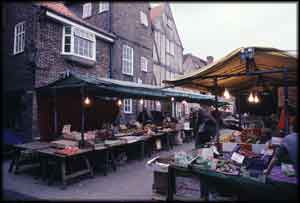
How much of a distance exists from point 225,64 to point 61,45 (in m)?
8.70

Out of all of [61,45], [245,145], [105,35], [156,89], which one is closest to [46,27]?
[61,45]

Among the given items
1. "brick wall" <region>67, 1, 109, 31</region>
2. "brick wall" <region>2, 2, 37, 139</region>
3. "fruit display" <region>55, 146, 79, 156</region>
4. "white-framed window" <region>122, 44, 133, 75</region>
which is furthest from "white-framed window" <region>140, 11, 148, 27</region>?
"fruit display" <region>55, 146, 79, 156</region>

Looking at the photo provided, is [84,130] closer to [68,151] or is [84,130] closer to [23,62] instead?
[23,62]

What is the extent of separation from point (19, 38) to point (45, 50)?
2.13 m

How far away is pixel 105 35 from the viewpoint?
1309 cm

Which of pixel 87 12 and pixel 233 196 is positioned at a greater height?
pixel 87 12

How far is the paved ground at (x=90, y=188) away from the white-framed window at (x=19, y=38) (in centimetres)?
616

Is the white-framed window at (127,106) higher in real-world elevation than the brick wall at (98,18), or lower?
lower

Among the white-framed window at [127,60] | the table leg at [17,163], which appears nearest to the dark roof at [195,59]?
the white-framed window at [127,60]

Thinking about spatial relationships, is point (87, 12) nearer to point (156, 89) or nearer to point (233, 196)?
point (156, 89)

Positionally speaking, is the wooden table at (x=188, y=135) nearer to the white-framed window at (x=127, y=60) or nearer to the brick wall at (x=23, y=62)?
the white-framed window at (x=127, y=60)

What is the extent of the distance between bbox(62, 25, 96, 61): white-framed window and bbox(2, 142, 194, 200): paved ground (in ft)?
21.3

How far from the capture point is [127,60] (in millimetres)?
15375

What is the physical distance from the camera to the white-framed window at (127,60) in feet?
49.1
